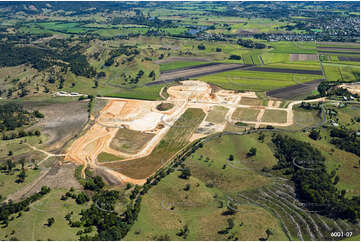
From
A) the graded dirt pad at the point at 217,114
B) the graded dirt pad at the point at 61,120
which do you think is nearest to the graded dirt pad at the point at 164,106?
the graded dirt pad at the point at 217,114

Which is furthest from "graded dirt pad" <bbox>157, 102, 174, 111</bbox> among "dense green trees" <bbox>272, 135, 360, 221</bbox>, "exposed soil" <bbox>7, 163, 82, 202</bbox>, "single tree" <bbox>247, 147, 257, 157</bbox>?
"dense green trees" <bbox>272, 135, 360, 221</bbox>

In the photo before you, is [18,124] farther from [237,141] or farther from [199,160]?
[237,141]

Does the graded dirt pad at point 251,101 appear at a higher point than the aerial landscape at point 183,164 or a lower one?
higher

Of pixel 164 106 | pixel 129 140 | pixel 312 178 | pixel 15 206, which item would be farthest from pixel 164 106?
pixel 15 206

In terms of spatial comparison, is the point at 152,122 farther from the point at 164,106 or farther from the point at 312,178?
the point at 312,178

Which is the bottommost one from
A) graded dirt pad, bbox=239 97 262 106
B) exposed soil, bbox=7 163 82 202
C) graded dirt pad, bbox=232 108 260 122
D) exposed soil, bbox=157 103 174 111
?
exposed soil, bbox=7 163 82 202

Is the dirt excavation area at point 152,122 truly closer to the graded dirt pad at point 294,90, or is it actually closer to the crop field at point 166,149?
the crop field at point 166,149

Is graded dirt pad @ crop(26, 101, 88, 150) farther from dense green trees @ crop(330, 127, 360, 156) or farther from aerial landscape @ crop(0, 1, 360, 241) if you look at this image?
dense green trees @ crop(330, 127, 360, 156)
